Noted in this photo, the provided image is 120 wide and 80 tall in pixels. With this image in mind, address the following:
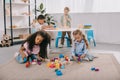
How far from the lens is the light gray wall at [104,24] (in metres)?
4.77

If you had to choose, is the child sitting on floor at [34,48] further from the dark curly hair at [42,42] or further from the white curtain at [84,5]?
the white curtain at [84,5]

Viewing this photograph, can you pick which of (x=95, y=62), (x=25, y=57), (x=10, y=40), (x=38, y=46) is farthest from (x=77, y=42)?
(x=10, y=40)

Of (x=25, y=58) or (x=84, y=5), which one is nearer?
(x=25, y=58)

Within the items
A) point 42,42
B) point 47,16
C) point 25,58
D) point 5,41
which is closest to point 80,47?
point 42,42

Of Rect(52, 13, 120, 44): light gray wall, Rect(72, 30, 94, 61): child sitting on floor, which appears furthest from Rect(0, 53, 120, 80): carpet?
Rect(52, 13, 120, 44): light gray wall

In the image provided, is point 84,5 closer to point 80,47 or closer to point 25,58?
point 80,47

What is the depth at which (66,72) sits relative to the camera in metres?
2.32

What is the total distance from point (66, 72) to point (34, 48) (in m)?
0.73

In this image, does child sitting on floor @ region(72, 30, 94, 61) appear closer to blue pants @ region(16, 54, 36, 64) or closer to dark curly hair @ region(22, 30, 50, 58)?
dark curly hair @ region(22, 30, 50, 58)

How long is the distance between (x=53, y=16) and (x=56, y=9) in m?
0.22

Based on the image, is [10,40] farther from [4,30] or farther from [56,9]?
[56,9]

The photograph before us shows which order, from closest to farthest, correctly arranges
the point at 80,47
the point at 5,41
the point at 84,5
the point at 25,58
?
the point at 25,58 < the point at 80,47 < the point at 5,41 < the point at 84,5

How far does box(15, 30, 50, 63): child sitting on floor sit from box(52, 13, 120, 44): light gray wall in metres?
2.43

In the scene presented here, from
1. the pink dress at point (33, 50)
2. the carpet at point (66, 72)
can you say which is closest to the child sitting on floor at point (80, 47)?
the carpet at point (66, 72)
